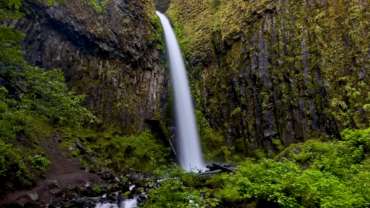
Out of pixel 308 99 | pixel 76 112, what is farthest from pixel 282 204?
pixel 308 99

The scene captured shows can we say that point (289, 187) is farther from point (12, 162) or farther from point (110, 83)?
point (110, 83)

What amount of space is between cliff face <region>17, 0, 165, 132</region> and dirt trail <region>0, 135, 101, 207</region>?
3718mm

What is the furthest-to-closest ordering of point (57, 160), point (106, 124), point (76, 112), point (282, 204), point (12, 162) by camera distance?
1. point (106, 124)
2. point (57, 160)
3. point (12, 162)
4. point (76, 112)
5. point (282, 204)

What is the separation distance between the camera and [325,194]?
727 centimetres

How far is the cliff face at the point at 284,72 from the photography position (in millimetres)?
15711

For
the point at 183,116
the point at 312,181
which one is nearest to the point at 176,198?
the point at 312,181

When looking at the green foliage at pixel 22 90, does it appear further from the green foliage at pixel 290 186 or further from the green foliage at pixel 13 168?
the green foliage at pixel 290 186

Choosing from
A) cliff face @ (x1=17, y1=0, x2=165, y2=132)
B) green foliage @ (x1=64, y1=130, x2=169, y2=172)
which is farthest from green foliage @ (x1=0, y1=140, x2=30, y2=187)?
cliff face @ (x1=17, y1=0, x2=165, y2=132)

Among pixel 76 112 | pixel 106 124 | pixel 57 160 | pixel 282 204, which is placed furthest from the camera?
pixel 106 124

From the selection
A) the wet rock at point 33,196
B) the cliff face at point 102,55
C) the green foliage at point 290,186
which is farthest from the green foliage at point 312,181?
the cliff face at point 102,55

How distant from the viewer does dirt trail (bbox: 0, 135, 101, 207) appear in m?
11.6

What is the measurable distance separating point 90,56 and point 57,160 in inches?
263

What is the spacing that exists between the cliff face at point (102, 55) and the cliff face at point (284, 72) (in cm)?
332

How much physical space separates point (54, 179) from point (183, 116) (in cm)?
866
